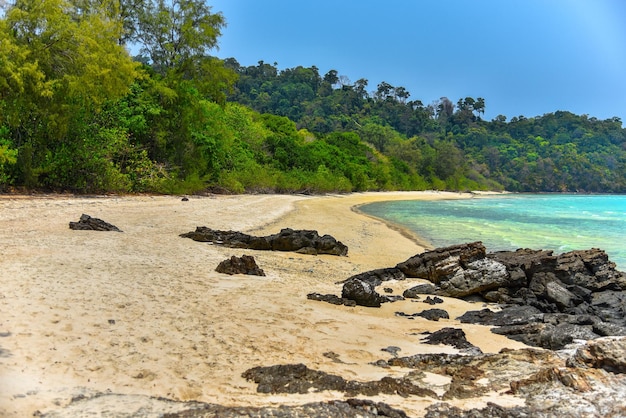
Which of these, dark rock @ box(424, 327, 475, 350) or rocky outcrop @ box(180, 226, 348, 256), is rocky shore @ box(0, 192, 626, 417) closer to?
dark rock @ box(424, 327, 475, 350)

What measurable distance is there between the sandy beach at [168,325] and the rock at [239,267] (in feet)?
0.78

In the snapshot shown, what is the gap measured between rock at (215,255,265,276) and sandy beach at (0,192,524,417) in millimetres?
236

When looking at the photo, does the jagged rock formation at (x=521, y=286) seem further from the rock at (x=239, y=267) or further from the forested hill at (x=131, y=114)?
the forested hill at (x=131, y=114)

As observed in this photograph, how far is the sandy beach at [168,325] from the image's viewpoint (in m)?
3.57

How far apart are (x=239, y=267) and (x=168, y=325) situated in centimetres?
322

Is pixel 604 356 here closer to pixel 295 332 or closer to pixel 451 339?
pixel 451 339

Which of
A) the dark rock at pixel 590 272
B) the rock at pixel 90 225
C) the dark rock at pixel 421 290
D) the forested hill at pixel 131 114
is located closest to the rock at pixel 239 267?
the dark rock at pixel 421 290

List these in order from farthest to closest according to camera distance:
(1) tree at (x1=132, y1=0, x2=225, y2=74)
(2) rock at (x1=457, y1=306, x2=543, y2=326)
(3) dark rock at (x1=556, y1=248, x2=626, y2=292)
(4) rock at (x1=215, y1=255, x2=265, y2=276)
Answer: (1) tree at (x1=132, y1=0, x2=225, y2=74) → (3) dark rock at (x1=556, y1=248, x2=626, y2=292) → (4) rock at (x1=215, y1=255, x2=265, y2=276) → (2) rock at (x1=457, y1=306, x2=543, y2=326)

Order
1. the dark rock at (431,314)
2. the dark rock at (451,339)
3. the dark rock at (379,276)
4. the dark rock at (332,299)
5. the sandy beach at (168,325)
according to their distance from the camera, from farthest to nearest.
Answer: the dark rock at (379,276)
the dark rock at (332,299)
the dark rock at (431,314)
the dark rock at (451,339)
the sandy beach at (168,325)

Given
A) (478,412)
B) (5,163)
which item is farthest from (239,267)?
(5,163)

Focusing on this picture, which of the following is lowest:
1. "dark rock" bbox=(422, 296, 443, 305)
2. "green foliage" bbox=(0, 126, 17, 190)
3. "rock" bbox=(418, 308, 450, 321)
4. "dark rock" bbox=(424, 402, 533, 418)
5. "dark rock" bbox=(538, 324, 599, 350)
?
"dark rock" bbox=(422, 296, 443, 305)

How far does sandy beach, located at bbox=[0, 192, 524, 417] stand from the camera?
357 cm

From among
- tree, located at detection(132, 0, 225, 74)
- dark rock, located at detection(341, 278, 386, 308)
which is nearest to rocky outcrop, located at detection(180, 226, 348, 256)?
dark rock, located at detection(341, 278, 386, 308)

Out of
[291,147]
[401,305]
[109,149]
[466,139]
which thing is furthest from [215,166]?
[466,139]
